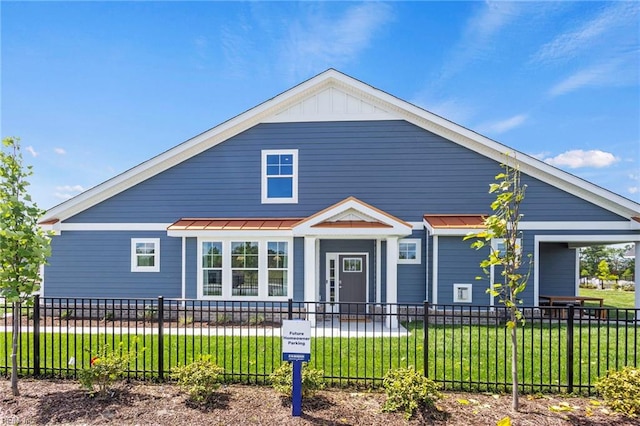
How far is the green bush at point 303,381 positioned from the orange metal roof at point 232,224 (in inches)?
234

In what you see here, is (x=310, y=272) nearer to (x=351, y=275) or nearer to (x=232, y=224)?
(x=351, y=275)

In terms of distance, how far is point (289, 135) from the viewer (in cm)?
1174

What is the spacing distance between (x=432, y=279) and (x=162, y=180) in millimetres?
9342

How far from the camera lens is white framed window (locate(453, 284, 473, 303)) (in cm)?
1053

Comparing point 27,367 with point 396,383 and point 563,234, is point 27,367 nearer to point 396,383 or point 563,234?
point 396,383

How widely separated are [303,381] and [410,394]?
1.42 m

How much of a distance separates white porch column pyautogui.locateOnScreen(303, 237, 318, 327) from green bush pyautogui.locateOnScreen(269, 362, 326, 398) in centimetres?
480

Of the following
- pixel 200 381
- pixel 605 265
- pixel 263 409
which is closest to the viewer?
pixel 263 409

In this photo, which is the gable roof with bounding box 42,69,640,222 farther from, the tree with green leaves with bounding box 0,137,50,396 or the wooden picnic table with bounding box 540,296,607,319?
the tree with green leaves with bounding box 0,137,50,396

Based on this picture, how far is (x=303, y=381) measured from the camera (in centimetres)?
484

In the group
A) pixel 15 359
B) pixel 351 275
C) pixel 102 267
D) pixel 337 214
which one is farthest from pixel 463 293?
pixel 102 267

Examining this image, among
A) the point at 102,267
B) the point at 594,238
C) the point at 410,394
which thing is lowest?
the point at 410,394

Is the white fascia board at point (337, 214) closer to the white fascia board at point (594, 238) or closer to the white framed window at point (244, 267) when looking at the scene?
the white framed window at point (244, 267)

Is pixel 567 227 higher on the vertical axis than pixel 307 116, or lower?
lower
